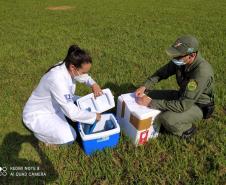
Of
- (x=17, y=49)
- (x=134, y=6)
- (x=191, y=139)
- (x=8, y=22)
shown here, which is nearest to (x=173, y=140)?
(x=191, y=139)

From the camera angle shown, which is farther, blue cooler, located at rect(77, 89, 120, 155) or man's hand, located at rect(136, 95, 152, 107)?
man's hand, located at rect(136, 95, 152, 107)

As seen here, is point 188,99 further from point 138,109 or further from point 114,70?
point 114,70

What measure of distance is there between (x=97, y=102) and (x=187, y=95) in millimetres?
1351

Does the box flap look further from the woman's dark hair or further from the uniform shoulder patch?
the woman's dark hair

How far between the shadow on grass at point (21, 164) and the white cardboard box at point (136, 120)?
119 cm

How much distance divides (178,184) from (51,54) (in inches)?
216

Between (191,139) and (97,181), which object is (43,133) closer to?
(97,181)

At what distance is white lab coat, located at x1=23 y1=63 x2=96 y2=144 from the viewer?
13.0 feet

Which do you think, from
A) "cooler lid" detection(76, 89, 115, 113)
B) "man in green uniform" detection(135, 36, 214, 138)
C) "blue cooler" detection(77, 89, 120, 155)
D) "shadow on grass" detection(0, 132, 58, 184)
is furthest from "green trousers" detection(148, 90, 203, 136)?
"shadow on grass" detection(0, 132, 58, 184)

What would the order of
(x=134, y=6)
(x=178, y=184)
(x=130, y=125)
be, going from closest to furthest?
(x=178, y=184) → (x=130, y=125) → (x=134, y=6)

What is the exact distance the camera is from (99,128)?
14.7ft

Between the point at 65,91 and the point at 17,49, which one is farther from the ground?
the point at 65,91

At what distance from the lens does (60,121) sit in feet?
14.3

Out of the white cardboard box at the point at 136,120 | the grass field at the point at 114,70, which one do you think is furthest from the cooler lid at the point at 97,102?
the grass field at the point at 114,70
